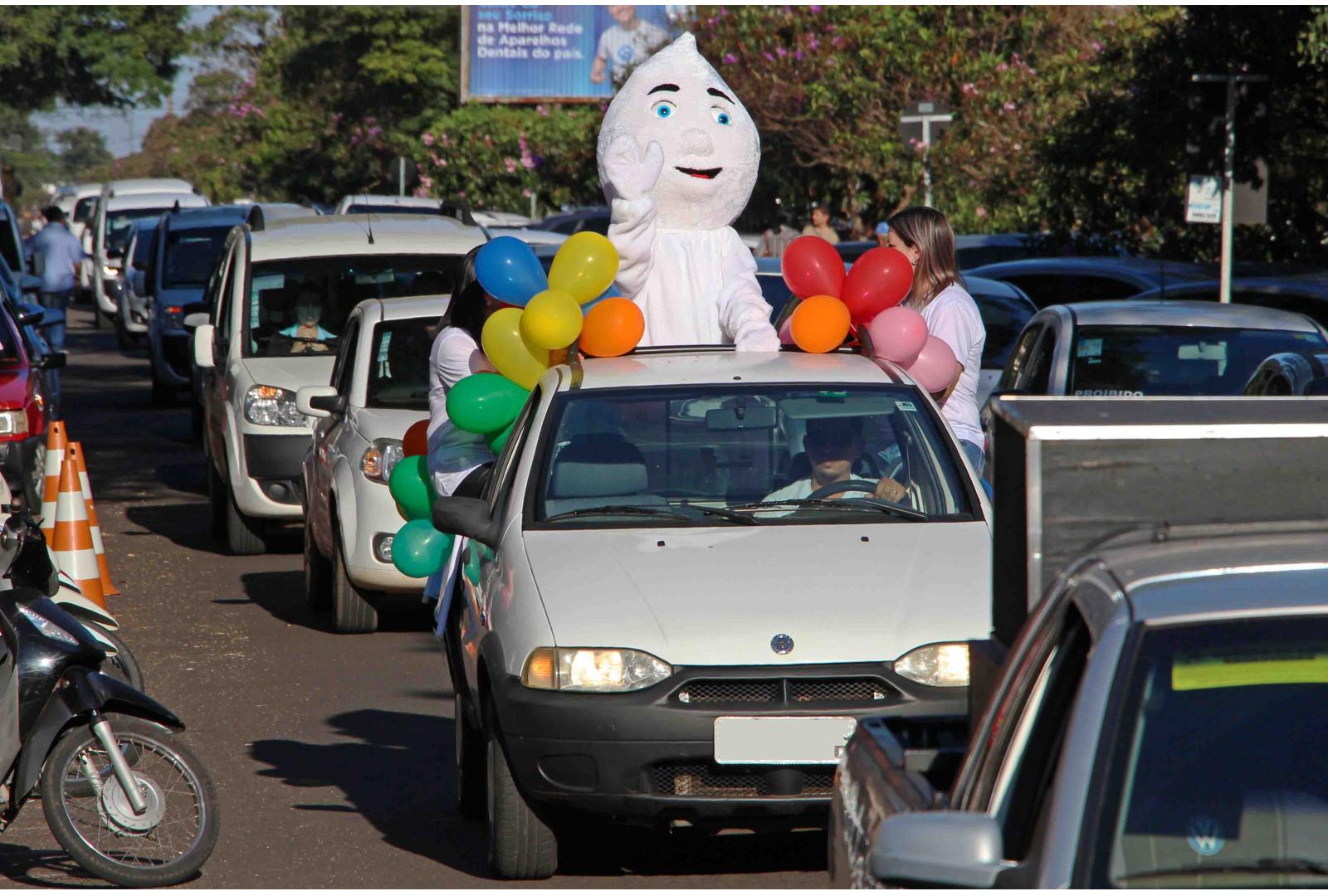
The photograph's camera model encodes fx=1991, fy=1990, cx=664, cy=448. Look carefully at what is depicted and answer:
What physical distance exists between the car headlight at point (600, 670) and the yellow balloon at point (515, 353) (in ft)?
6.74

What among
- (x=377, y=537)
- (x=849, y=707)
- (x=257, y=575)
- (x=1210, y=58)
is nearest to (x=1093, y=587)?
(x=849, y=707)

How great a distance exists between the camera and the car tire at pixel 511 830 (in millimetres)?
5641

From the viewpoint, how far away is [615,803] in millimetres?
5406

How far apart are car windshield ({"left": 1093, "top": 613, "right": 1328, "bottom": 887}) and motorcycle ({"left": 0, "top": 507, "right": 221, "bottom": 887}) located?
3766 millimetres

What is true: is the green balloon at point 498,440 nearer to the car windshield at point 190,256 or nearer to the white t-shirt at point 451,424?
the white t-shirt at point 451,424

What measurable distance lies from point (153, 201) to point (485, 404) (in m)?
Answer: 35.3

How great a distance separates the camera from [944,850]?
284 cm

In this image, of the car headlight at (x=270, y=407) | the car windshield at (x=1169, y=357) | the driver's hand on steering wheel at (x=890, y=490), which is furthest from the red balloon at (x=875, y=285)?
the car headlight at (x=270, y=407)

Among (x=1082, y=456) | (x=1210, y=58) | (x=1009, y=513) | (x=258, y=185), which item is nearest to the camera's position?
(x=1082, y=456)

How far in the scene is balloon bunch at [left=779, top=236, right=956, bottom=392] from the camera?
301 inches

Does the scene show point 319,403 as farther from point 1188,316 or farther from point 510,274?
point 1188,316

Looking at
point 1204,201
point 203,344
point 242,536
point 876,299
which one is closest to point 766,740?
point 876,299

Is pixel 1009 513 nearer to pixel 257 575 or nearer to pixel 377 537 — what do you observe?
pixel 377 537

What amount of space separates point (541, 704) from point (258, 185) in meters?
53.9
